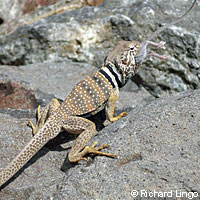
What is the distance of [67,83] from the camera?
21.6 feet

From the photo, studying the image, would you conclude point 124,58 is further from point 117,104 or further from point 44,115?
point 44,115

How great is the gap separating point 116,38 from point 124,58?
2.40 metres

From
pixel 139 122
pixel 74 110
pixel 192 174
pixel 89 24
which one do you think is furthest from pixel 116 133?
pixel 89 24

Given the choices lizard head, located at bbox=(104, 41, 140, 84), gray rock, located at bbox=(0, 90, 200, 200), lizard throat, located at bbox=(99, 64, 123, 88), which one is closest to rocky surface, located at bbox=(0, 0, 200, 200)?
gray rock, located at bbox=(0, 90, 200, 200)

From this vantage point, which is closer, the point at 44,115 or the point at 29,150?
the point at 29,150

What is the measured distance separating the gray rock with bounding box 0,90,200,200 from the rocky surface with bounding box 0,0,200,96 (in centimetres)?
246

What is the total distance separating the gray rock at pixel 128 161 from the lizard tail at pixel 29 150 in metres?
0.15

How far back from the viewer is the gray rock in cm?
338

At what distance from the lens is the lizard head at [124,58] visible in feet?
16.7

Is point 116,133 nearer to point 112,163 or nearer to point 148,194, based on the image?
point 112,163

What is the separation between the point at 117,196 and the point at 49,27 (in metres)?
5.05

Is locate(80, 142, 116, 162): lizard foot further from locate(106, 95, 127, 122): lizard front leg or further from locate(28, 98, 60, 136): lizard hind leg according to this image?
locate(28, 98, 60, 136): lizard hind leg

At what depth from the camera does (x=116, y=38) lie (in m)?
7.38

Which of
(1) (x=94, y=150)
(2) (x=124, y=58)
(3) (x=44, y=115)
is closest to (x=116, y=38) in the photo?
(2) (x=124, y=58)
